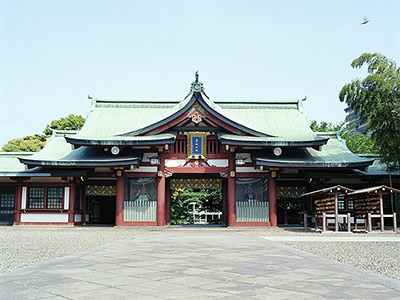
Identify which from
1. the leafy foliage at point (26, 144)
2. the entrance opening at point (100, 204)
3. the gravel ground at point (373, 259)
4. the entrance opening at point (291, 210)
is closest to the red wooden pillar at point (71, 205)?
the entrance opening at point (100, 204)

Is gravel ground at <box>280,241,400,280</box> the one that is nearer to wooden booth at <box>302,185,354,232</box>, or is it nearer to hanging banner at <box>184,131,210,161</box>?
wooden booth at <box>302,185,354,232</box>

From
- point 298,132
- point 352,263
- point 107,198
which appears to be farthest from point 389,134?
point 107,198

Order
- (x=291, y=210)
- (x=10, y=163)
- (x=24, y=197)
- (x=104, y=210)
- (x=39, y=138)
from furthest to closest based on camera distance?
(x=39, y=138) → (x=104, y=210) → (x=291, y=210) → (x=10, y=163) → (x=24, y=197)

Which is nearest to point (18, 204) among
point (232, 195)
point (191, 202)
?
point (232, 195)

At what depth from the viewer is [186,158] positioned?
2511 centimetres

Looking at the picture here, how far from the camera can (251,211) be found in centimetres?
2445

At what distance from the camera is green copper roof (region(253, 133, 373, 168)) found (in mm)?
23688

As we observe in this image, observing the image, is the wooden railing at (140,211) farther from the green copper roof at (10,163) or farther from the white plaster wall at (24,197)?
the green copper roof at (10,163)

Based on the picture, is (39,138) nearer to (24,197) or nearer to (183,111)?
(24,197)

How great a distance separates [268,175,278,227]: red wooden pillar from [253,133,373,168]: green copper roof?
1.42 meters

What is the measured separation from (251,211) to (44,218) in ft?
42.5

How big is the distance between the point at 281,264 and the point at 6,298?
537 centimetres

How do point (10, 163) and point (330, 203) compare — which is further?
point (10, 163)

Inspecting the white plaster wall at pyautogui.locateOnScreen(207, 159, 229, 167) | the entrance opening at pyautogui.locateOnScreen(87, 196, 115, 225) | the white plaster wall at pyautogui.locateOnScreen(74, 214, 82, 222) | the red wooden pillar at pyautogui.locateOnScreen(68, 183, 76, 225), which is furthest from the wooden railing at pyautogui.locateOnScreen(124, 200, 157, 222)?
the entrance opening at pyautogui.locateOnScreen(87, 196, 115, 225)
